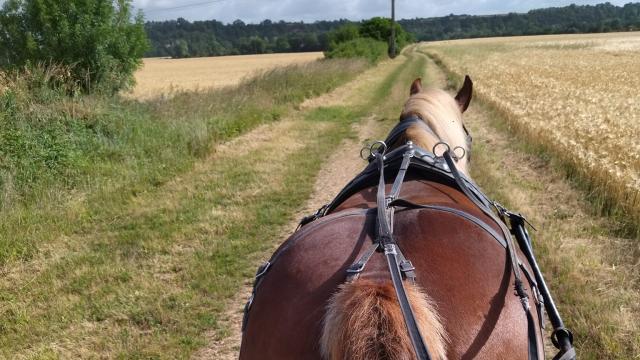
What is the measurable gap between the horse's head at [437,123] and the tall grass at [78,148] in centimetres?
429

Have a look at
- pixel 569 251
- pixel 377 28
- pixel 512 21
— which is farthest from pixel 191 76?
pixel 512 21

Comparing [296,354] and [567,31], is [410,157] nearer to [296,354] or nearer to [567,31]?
[296,354]

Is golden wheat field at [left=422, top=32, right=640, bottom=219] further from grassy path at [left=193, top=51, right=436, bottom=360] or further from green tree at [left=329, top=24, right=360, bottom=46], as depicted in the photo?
green tree at [left=329, top=24, right=360, bottom=46]

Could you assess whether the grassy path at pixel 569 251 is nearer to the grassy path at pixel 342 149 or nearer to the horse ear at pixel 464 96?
the grassy path at pixel 342 149

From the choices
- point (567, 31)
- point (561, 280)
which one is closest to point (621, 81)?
point (561, 280)

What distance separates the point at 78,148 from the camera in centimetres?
796

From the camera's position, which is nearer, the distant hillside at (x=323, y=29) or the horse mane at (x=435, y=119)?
the horse mane at (x=435, y=119)

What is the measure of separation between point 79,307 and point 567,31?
11741 cm

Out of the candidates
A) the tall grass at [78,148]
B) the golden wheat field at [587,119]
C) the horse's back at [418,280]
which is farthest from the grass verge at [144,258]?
the golden wheat field at [587,119]

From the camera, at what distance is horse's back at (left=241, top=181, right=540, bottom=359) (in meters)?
1.47

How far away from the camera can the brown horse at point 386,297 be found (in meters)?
1.31

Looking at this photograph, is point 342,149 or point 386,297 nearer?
point 386,297

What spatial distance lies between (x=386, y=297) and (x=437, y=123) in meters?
1.98

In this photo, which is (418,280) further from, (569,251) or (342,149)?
(342,149)
